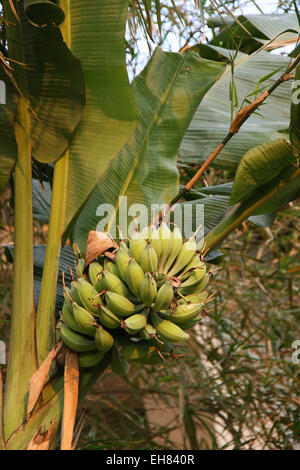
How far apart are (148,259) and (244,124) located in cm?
67

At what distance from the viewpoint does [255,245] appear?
309 centimetres

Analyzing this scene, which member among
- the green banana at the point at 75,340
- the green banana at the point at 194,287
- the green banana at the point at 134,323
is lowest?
the green banana at the point at 75,340

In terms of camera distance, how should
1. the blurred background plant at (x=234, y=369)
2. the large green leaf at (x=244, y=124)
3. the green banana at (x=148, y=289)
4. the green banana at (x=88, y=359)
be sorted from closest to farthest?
the green banana at (x=148, y=289) < the green banana at (x=88, y=359) < the large green leaf at (x=244, y=124) < the blurred background plant at (x=234, y=369)

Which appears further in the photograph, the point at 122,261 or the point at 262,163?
the point at 262,163

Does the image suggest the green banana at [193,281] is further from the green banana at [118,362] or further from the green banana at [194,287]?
the green banana at [118,362]

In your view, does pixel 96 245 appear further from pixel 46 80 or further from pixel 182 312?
pixel 46 80

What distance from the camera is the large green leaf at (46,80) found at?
1.12m

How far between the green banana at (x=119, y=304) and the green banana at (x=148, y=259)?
0.23ft

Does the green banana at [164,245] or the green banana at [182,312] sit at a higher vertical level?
the green banana at [164,245]

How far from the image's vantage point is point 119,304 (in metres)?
0.95

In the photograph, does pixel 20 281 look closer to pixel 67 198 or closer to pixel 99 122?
pixel 67 198

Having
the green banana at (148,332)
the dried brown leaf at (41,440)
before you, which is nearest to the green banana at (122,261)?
the green banana at (148,332)

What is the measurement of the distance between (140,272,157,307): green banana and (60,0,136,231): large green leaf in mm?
324

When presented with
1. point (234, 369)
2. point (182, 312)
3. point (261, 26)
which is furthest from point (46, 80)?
point (234, 369)
